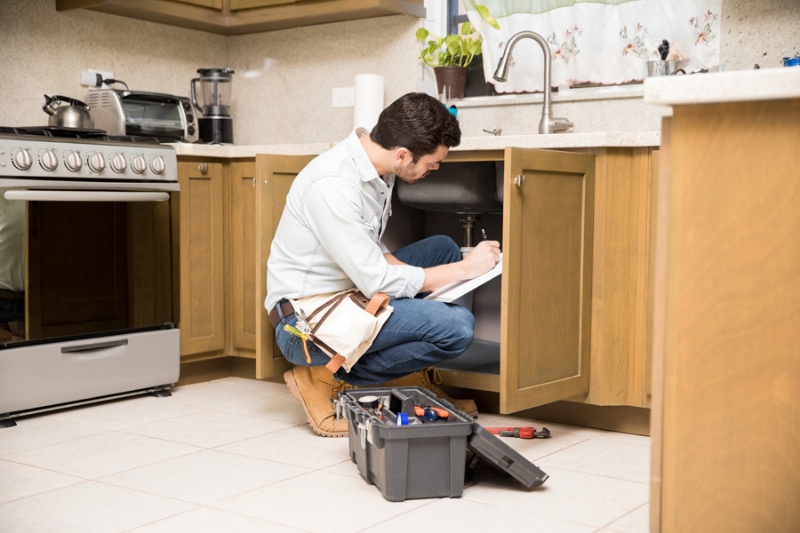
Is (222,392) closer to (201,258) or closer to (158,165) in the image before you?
(201,258)

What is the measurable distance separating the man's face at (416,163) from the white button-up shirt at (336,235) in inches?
2.9

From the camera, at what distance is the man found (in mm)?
2400

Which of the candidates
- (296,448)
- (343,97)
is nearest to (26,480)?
(296,448)

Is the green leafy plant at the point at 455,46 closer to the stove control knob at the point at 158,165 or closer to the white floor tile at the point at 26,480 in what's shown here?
the stove control knob at the point at 158,165

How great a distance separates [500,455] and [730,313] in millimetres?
888

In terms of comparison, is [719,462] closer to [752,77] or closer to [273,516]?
[752,77]

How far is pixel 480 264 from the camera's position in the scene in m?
2.49

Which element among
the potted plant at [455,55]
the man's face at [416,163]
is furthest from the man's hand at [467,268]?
the potted plant at [455,55]

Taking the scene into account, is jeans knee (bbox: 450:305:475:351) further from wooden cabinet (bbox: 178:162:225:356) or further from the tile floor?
wooden cabinet (bbox: 178:162:225:356)

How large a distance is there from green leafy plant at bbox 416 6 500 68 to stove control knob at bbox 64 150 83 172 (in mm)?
1323

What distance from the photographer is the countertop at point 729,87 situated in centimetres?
116

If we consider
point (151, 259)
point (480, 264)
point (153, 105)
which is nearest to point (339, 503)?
point (480, 264)

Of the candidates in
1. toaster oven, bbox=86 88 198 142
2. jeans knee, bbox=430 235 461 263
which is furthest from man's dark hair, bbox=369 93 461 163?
toaster oven, bbox=86 88 198 142

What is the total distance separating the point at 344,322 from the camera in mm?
2383
